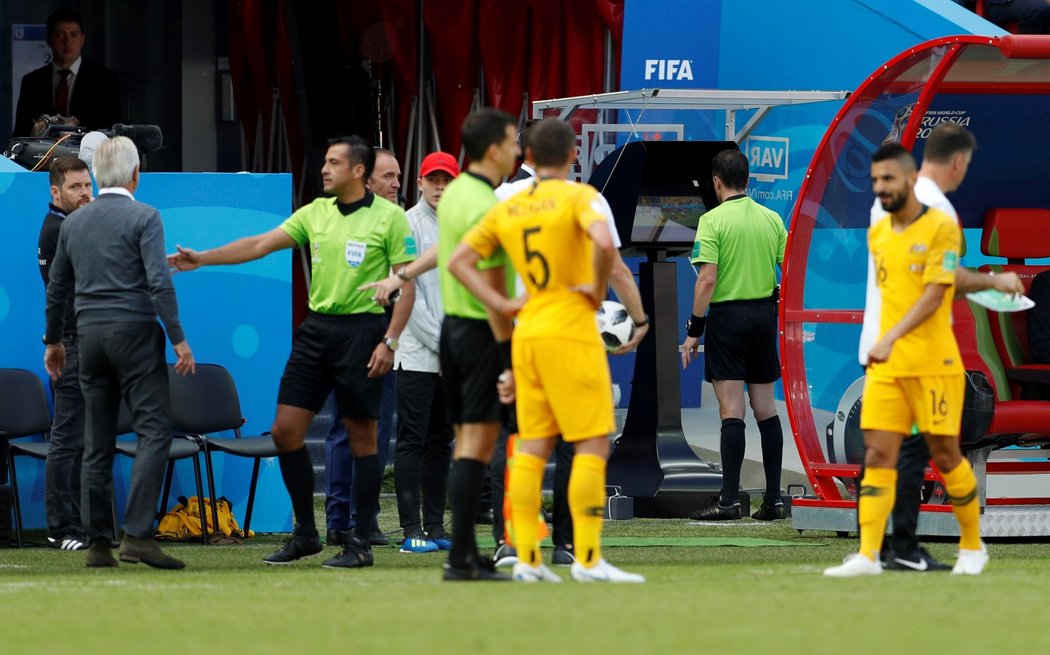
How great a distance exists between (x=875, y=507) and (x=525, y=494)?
149cm

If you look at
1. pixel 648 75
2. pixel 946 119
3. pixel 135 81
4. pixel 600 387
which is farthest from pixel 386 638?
pixel 135 81

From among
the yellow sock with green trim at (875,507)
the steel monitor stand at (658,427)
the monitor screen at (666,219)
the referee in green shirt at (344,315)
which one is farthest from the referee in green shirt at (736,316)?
the yellow sock with green trim at (875,507)

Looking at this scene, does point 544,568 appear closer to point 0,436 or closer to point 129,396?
point 129,396

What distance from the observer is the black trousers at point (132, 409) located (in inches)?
330

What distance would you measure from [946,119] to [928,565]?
3.37 metres

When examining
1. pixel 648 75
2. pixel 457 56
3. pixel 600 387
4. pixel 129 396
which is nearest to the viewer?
pixel 600 387

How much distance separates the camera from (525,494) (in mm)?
7066

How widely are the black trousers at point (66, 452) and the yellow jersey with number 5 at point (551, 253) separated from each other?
12.0 ft

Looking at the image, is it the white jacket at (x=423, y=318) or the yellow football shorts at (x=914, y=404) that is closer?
the yellow football shorts at (x=914, y=404)

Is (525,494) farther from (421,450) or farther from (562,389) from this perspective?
(421,450)

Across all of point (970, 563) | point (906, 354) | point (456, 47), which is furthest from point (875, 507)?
point (456, 47)

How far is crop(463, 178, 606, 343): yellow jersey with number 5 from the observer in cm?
692

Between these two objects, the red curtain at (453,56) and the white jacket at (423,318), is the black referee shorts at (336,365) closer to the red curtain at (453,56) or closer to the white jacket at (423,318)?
the white jacket at (423,318)

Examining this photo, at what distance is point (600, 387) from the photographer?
698 cm
